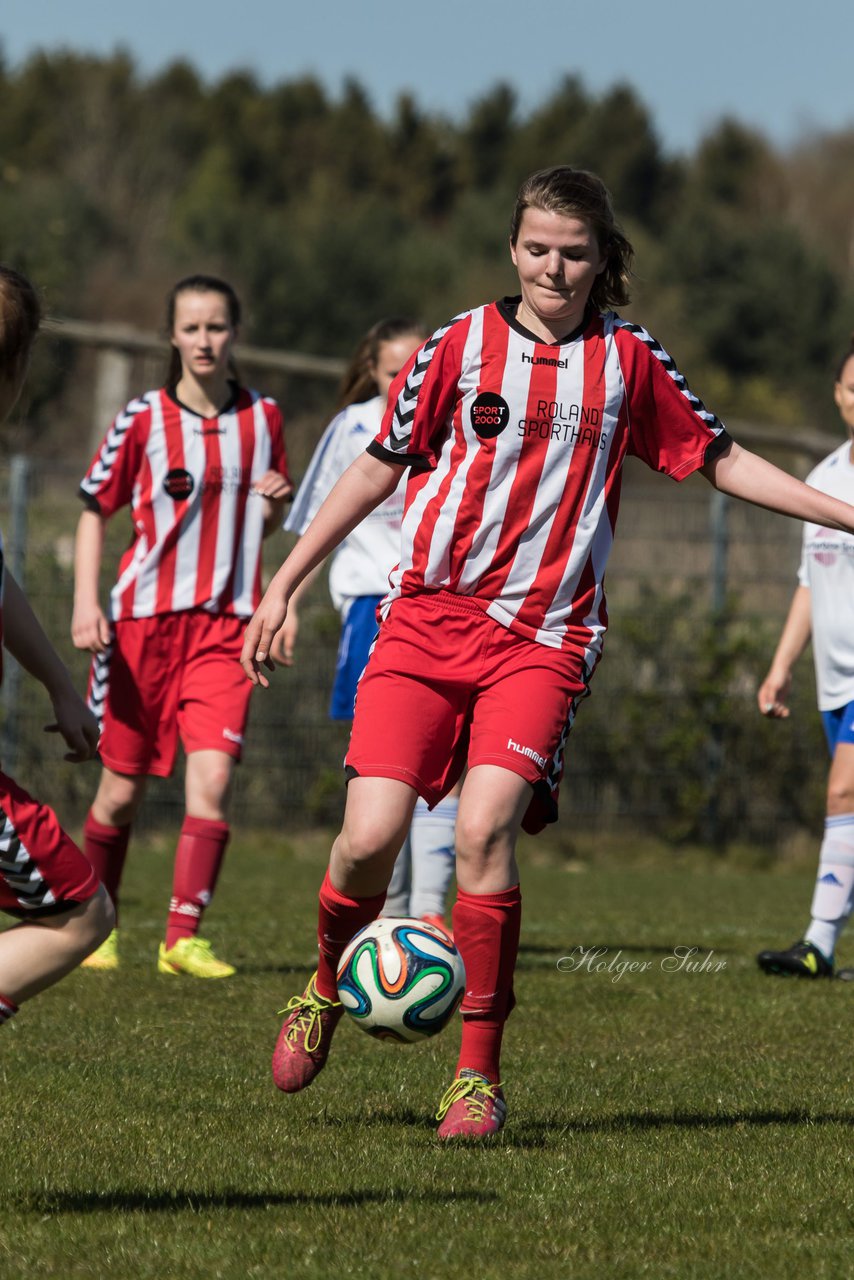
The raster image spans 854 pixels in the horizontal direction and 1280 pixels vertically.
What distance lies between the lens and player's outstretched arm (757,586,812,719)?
7.04 metres

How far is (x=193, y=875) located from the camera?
23.0 ft

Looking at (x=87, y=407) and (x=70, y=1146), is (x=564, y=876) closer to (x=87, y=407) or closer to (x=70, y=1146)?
(x=70, y=1146)

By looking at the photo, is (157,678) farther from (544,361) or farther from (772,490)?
(772,490)

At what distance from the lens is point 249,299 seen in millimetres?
53312

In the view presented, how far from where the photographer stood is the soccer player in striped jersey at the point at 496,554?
14.6ft

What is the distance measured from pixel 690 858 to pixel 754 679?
4.26 ft

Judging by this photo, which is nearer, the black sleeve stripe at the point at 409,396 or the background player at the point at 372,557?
the black sleeve stripe at the point at 409,396

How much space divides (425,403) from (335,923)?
4.22 feet

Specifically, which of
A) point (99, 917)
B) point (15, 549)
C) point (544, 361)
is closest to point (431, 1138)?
point (99, 917)

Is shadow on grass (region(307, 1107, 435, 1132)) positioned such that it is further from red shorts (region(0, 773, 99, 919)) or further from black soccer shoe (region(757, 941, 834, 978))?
black soccer shoe (region(757, 941, 834, 978))

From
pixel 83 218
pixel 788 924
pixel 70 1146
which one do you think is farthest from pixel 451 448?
pixel 83 218

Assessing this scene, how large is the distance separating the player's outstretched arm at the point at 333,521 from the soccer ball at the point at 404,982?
714 millimetres

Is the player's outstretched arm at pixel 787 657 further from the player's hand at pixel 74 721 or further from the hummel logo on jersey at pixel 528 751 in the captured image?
the player's hand at pixel 74 721

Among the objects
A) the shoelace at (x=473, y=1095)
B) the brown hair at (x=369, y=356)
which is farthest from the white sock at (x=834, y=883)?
the shoelace at (x=473, y=1095)
